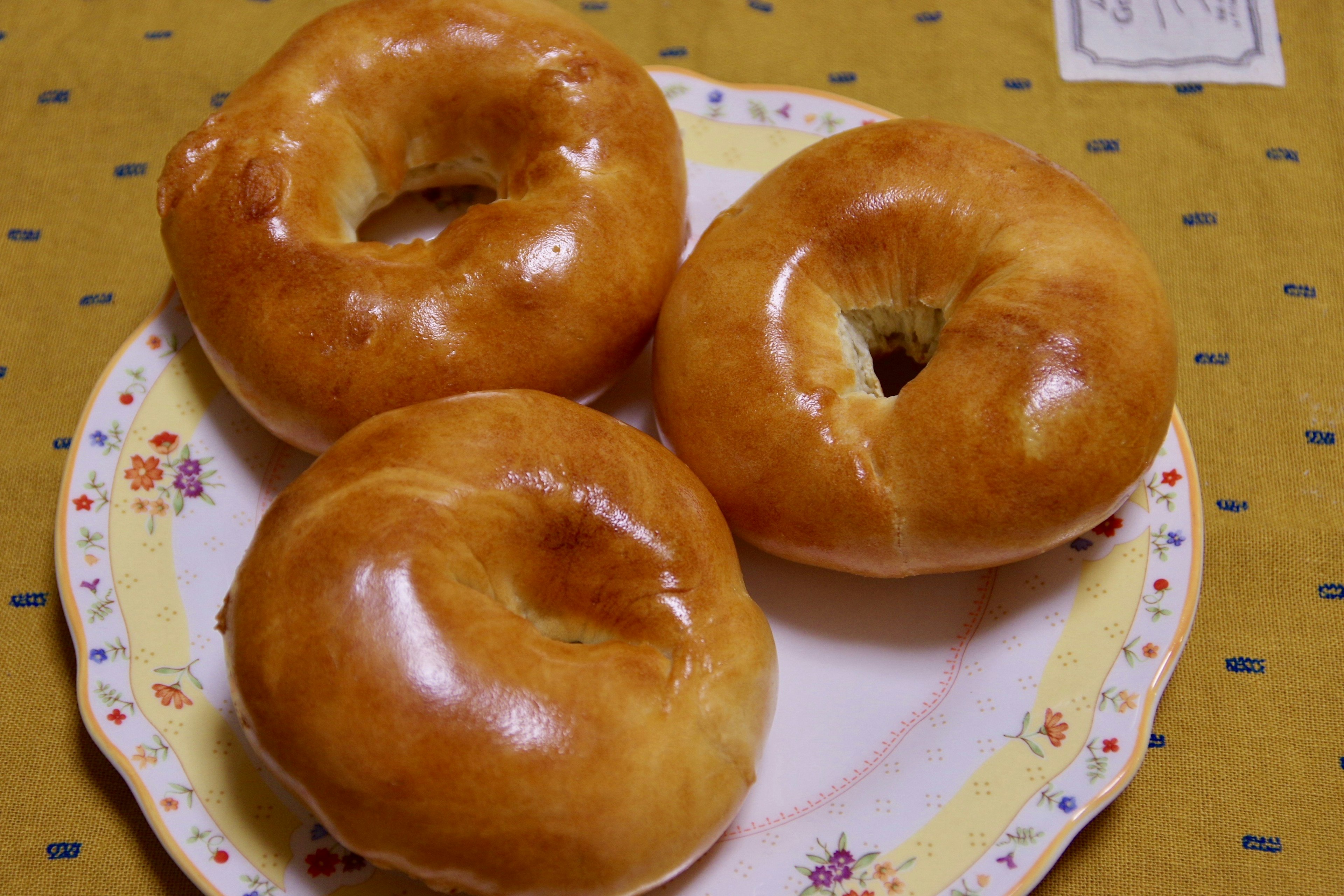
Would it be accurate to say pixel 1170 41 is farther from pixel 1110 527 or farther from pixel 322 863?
pixel 322 863

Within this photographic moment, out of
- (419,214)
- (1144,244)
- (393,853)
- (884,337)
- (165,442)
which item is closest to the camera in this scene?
(393,853)

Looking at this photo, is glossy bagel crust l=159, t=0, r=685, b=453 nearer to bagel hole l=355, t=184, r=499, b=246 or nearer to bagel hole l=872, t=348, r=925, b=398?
bagel hole l=355, t=184, r=499, b=246

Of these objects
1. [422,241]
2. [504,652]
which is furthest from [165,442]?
[504,652]

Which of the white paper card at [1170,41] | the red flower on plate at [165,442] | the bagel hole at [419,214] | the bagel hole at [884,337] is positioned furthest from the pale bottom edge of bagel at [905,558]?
the white paper card at [1170,41]

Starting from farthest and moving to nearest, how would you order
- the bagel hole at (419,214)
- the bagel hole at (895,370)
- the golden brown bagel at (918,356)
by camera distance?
the bagel hole at (419,214) → the bagel hole at (895,370) → the golden brown bagel at (918,356)

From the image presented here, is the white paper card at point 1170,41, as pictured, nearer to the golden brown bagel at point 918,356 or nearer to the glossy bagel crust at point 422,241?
the golden brown bagel at point 918,356

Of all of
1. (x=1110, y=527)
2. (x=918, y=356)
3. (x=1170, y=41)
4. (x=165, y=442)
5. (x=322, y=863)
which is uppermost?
(x=1170, y=41)

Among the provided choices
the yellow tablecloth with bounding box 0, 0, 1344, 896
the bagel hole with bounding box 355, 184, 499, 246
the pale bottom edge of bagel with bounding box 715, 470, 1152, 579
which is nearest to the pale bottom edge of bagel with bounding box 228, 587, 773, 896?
the pale bottom edge of bagel with bounding box 715, 470, 1152, 579
